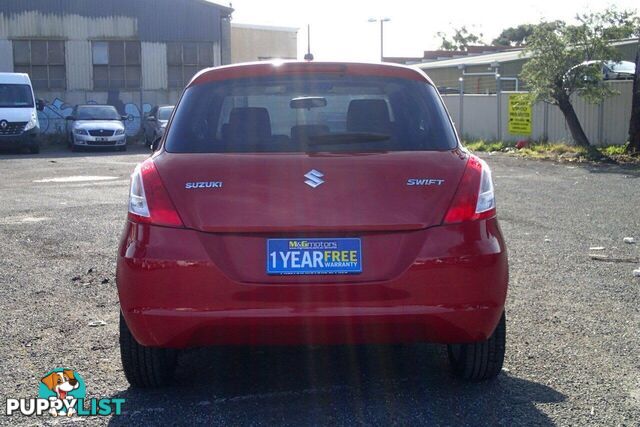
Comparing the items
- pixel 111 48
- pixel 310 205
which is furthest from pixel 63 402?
pixel 111 48

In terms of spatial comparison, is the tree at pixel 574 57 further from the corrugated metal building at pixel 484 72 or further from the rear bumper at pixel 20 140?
the rear bumper at pixel 20 140

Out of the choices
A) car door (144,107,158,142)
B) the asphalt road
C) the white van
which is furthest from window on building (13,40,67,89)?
the asphalt road

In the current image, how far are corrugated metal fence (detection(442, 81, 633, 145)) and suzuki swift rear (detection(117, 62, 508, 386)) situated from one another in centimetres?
1937

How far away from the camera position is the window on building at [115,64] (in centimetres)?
3672

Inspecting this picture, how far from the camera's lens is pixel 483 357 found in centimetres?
457

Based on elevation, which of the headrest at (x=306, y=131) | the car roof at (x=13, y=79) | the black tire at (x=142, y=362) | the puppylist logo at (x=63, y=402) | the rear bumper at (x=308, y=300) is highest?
the car roof at (x=13, y=79)

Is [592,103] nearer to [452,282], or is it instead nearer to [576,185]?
[576,185]

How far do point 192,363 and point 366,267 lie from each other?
1.58 metres

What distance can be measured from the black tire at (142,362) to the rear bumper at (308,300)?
0.31 m

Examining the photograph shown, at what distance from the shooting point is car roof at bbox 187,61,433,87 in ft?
15.6

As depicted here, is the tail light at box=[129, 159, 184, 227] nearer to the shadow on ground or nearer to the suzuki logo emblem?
the suzuki logo emblem

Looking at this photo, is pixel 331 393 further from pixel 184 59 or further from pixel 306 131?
pixel 184 59

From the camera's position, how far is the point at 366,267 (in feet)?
13.2

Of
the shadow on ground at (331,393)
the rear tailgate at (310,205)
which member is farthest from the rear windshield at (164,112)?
the rear tailgate at (310,205)
